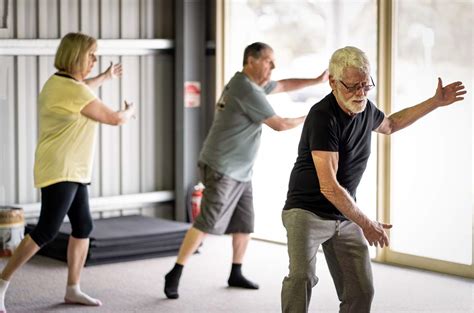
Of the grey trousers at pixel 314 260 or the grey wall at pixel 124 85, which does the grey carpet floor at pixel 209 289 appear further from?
the grey trousers at pixel 314 260

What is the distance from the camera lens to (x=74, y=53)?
5.40 meters

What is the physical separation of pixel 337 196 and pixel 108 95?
4.38 m

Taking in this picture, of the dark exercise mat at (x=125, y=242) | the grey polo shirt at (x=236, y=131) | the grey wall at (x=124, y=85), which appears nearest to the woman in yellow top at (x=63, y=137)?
the grey polo shirt at (x=236, y=131)

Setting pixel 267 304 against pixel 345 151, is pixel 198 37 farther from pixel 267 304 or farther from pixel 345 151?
pixel 345 151

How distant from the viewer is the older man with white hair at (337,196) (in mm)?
4043

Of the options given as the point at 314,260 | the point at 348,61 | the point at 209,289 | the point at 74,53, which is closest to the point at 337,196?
the point at 314,260

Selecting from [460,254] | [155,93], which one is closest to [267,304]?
[460,254]

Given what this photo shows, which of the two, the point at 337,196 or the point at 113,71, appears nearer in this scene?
the point at 337,196

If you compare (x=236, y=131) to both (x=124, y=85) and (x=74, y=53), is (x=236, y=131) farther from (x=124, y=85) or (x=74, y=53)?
(x=124, y=85)

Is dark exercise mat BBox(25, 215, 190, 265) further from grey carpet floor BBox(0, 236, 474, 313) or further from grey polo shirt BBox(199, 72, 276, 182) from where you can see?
grey polo shirt BBox(199, 72, 276, 182)

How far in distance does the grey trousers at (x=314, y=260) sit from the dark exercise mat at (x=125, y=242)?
2.98 m

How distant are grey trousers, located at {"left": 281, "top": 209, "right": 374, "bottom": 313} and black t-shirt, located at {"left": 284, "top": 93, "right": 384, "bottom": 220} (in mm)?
58

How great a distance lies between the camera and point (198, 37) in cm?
841

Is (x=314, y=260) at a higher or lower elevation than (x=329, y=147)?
lower
